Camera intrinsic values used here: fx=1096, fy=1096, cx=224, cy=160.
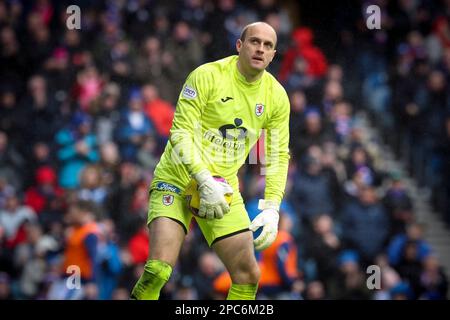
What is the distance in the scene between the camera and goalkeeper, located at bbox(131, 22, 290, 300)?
9242 mm

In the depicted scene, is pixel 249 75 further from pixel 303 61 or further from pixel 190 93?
pixel 303 61

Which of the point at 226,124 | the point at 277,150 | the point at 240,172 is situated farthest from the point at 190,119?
the point at 240,172

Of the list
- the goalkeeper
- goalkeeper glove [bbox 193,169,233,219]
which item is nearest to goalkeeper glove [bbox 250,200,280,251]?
the goalkeeper

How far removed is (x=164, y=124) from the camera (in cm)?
1590

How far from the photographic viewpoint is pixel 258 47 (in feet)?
31.0

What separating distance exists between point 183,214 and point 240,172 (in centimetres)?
605

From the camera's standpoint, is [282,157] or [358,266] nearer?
[282,157]

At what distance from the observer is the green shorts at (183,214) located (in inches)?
371

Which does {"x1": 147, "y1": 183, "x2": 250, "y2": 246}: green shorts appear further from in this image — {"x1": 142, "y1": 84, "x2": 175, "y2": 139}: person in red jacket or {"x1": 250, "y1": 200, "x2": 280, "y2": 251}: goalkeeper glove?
{"x1": 142, "y1": 84, "x2": 175, "y2": 139}: person in red jacket

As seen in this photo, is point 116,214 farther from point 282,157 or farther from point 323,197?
point 282,157

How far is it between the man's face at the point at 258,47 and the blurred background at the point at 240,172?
438 cm

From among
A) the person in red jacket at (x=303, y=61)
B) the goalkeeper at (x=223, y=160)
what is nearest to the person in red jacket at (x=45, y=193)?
the person in red jacket at (x=303, y=61)
